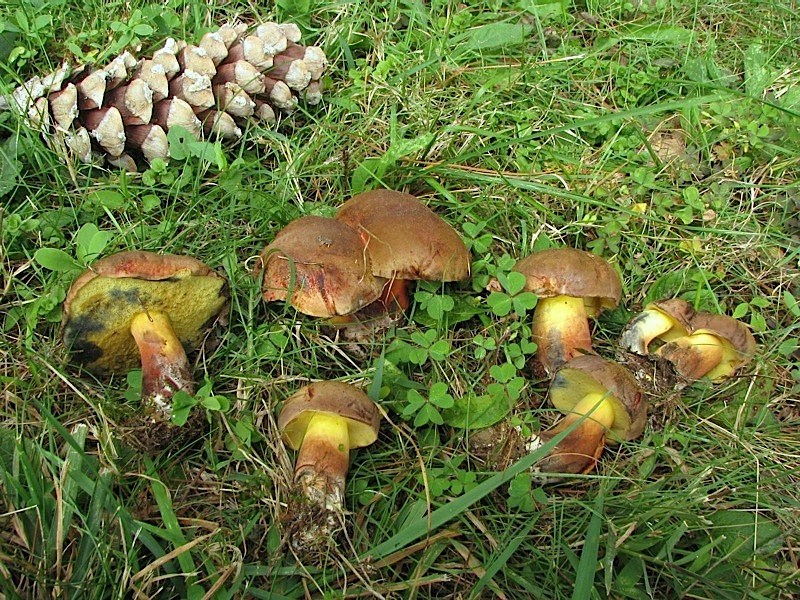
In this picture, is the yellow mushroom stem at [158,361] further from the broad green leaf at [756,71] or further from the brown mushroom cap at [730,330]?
the broad green leaf at [756,71]

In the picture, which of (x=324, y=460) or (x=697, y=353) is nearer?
(x=324, y=460)

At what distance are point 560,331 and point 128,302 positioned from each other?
1.38 meters

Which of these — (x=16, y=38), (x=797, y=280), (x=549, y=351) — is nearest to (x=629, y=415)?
(x=549, y=351)

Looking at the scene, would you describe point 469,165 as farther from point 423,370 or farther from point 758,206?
point 758,206

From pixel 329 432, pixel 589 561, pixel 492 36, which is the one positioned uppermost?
pixel 492 36

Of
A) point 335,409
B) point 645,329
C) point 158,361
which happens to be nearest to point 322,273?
point 335,409

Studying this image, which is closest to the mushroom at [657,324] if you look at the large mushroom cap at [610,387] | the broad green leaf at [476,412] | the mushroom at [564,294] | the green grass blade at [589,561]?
the mushroom at [564,294]

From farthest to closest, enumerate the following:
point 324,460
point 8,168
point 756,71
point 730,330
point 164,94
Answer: point 756,71, point 164,94, point 8,168, point 730,330, point 324,460

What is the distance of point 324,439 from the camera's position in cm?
194

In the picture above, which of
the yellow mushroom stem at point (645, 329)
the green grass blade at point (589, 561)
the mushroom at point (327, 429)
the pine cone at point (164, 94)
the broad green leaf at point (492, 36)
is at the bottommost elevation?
the green grass blade at point (589, 561)

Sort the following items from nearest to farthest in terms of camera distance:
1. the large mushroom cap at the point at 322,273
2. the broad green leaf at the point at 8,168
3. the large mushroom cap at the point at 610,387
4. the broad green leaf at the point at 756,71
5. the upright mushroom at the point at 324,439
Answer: the upright mushroom at the point at 324,439
the large mushroom cap at the point at 610,387
the large mushroom cap at the point at 322,273
the broad green leaf at the point at 8,168
the broad green leaf at the point at 756,71

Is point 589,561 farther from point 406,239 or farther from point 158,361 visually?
point 158,361

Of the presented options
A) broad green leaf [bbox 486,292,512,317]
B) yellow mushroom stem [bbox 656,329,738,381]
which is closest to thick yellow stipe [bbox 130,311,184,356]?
broad green leaf [bbox 486,292,512,317]

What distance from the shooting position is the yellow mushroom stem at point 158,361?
2000 mm
